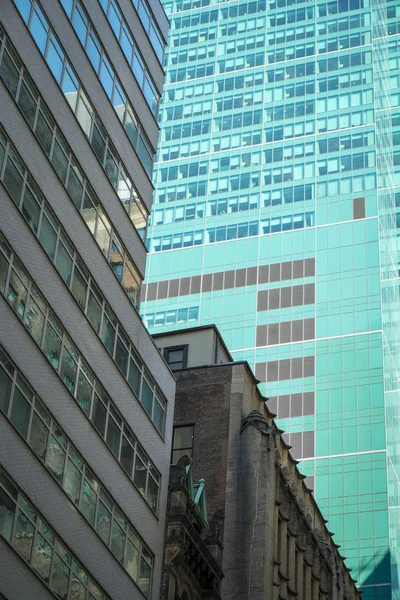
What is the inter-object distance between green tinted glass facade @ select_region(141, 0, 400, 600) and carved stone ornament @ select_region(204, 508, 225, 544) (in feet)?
244

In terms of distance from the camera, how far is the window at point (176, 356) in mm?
60844

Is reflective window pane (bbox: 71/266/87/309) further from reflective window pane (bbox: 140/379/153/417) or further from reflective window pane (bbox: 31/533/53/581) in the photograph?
reflective window pane (bbox: 31/533/53/581)

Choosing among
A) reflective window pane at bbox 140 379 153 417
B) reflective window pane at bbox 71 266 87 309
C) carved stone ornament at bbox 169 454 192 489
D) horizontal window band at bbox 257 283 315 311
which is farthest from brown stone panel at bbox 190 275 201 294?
reflective window pane at bbox 71 266 87 309

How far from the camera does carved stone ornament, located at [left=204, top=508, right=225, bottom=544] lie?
49500 millimetres

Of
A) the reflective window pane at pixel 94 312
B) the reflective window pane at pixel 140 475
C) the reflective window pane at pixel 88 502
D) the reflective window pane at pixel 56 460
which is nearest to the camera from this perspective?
the reflective window pane at pixel 56 460

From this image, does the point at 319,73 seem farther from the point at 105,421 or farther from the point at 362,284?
the point at 105,421

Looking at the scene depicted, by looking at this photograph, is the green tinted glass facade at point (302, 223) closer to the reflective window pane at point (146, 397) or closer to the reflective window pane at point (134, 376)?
the reflective window pane at point (146, 397)

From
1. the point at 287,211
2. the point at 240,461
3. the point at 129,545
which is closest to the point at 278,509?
the point at 240,461

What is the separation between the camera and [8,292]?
117 ft

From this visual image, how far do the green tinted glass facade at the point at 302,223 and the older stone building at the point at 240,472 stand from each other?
6556 cm

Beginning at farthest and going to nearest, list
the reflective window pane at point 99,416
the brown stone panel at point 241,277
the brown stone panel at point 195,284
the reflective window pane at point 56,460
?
1. the brown stone panel at point 195,284
2. the brown stone panel at point 241,277
3. the reflective window pane at point 99,416
4. the reflective window pane at point 56,460

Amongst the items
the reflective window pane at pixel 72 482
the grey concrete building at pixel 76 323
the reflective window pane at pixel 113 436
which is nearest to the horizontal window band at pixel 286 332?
the grey concrete building at pixel 76 323

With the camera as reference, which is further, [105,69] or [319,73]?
[319,73]

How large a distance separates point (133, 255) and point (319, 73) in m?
119
